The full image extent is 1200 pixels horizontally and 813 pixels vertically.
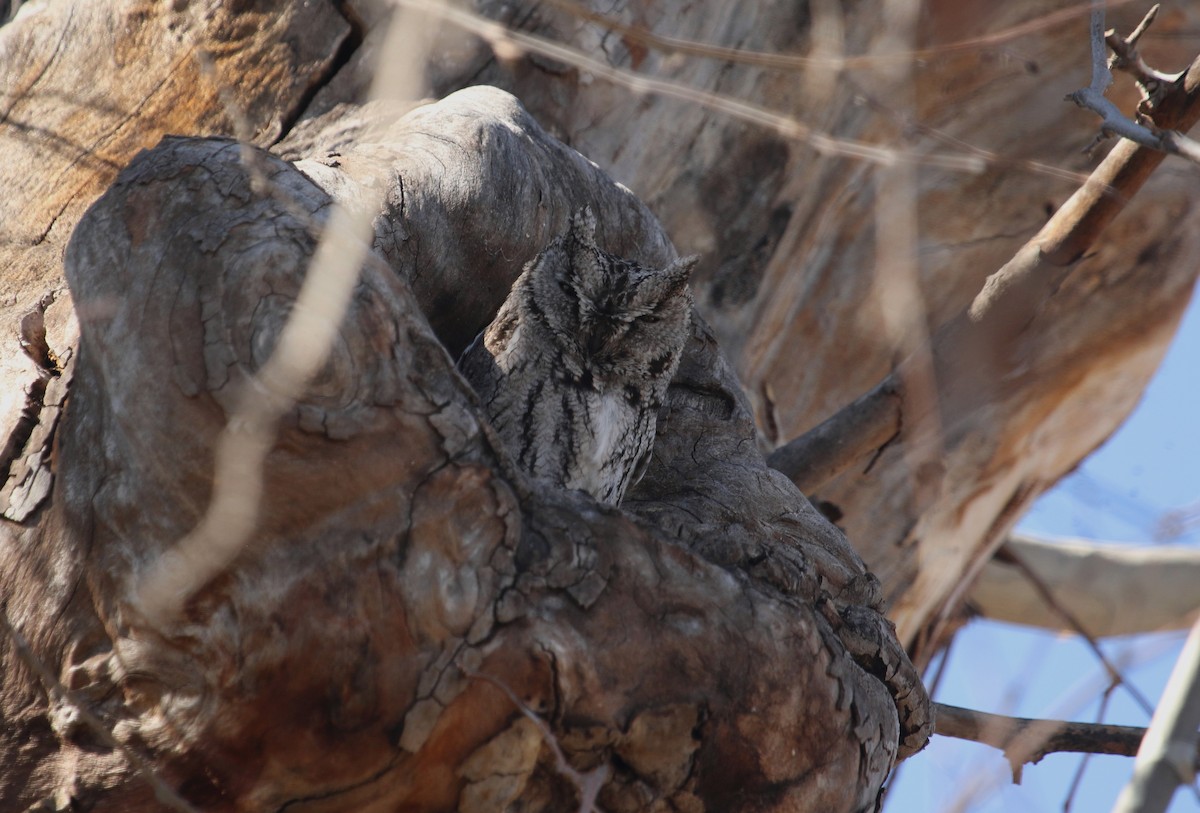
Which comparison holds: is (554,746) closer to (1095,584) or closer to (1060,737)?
(1060,737)

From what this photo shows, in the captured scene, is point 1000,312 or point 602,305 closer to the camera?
point 602,305

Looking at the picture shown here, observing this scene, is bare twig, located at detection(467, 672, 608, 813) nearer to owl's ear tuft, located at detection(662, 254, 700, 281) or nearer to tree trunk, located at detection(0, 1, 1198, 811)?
tree trunk, located at detection(0, 1, 1198, 811)

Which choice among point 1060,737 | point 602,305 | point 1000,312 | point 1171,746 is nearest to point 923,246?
point 1000,312

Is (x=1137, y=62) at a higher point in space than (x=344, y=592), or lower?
higher

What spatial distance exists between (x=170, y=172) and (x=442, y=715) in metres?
1.30

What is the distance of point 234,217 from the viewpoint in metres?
2.39

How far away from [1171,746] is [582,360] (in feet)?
8.15

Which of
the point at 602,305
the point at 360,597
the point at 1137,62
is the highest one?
the point at 1137,62

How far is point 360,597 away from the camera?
2299 millimetres

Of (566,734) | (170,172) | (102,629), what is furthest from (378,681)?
(170,172)

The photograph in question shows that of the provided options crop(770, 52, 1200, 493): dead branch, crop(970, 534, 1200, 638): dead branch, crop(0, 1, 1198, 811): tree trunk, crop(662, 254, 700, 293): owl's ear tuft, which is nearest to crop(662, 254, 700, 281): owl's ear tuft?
crop(662, 254, 700, 293): owl's ear tuft

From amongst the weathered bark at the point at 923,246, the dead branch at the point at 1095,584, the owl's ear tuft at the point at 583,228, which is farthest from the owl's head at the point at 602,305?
the dead branch at the point at 1095,584

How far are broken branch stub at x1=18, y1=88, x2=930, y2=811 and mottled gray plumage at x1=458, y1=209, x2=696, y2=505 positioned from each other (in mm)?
991

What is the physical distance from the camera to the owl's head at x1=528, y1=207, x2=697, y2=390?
3.69 meters
